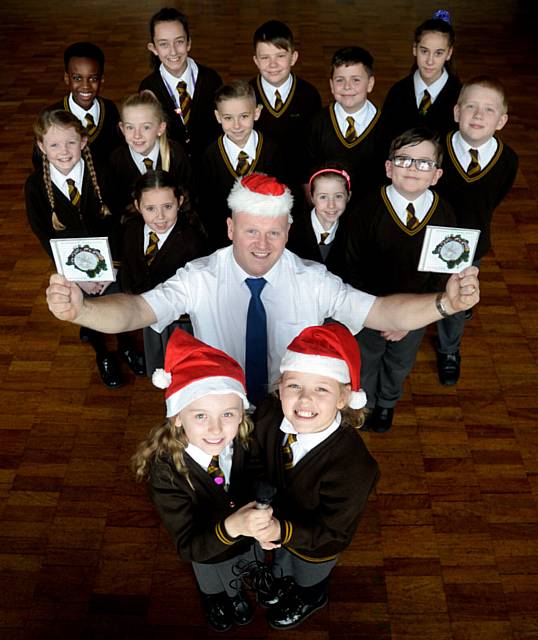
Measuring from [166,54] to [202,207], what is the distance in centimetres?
90

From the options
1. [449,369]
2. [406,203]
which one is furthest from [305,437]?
[449,369]

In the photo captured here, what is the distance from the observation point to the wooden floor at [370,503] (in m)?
2.37

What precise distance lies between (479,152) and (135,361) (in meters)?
1.94

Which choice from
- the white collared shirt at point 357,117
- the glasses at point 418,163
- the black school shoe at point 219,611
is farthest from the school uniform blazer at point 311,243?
the black school shoe at point 219,611

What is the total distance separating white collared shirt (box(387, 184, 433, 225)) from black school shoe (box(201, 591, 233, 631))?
1593 millimetres

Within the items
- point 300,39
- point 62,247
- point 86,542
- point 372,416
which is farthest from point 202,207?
point 300,39

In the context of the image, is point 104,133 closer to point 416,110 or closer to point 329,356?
point 416,110

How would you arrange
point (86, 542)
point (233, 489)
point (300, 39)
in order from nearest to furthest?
point (233, 489) → point (86, 542) → point (300, 39)

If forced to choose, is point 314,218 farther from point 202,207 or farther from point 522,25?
point 522,25

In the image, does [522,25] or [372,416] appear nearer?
[372,416]

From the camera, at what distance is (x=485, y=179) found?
290cm

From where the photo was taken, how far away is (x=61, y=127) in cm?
281

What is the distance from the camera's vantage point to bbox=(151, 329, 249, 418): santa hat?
1.68 meters

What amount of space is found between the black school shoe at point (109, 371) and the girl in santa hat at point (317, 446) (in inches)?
59.4
